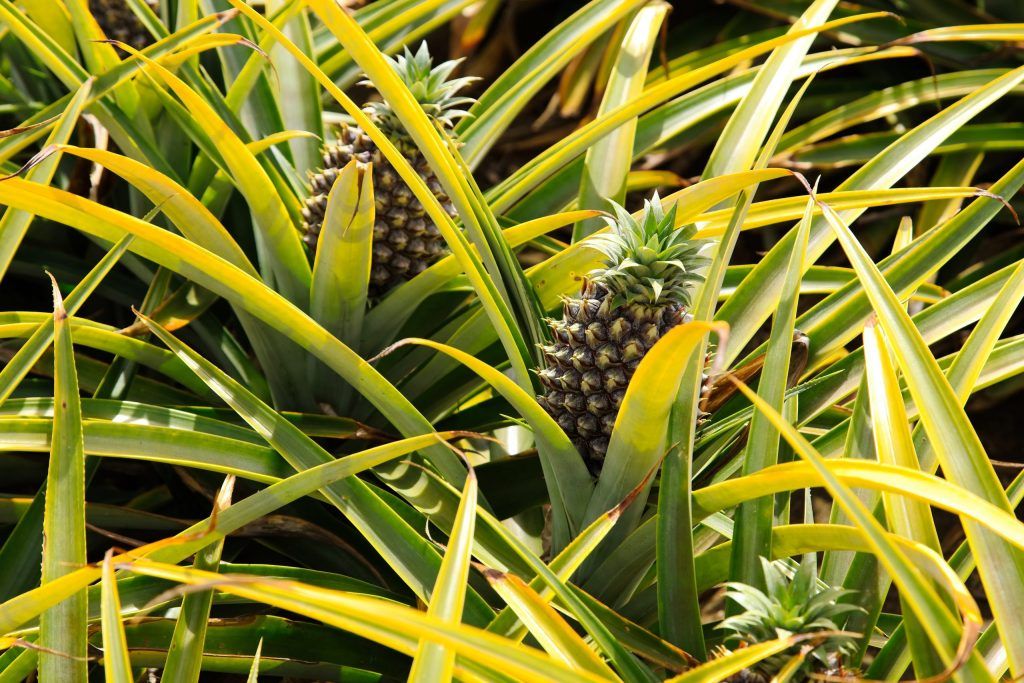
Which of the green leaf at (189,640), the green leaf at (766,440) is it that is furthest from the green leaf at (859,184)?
the green leaf at (189,640)

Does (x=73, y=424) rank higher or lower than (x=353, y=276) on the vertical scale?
lower

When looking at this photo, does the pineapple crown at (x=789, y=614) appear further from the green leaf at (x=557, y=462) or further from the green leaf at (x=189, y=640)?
the green leaf at (x=189, y=640)

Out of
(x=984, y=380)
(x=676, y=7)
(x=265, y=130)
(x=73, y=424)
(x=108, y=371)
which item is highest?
(x=676, y=7)

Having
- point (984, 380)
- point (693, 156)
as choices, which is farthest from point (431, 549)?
point (693, 156)

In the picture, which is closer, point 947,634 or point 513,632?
point 947,634

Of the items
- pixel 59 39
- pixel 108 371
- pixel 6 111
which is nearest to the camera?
pixel 108 371

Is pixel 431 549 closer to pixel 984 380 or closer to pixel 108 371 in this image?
pixel 108 371

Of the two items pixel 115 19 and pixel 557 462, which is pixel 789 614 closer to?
pixel 557 462

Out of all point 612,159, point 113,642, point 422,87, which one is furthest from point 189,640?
point 612,159
